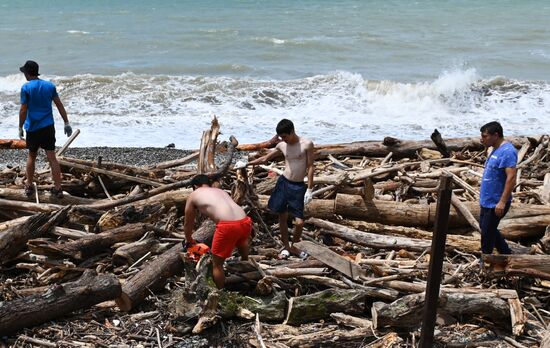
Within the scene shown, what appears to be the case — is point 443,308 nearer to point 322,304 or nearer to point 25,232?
point 322,304

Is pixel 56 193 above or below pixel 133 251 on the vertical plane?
above

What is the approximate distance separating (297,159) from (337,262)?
1.32m

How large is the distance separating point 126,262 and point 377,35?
2833 centimetres

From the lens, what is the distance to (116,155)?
1466 cm

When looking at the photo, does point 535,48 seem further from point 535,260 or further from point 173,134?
point 535,260

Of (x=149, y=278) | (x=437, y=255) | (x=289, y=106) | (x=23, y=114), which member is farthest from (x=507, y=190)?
(x=289, y=106)

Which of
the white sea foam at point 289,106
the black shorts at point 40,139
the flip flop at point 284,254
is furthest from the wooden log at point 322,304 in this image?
the white sea foam at point 289,106

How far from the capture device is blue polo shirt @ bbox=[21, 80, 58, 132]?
8.59m

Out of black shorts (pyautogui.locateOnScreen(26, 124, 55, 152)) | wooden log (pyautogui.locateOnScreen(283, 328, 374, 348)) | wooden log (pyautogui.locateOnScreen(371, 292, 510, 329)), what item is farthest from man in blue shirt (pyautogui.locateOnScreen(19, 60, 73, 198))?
wooden log (pyautogui.locateOnScreen(371, 292, 510, 329))

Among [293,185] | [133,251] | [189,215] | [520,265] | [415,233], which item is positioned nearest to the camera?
[189,215]

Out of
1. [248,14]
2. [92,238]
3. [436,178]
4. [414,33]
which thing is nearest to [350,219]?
[436,178]

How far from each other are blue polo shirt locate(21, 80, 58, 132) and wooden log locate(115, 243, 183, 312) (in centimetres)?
A: 290

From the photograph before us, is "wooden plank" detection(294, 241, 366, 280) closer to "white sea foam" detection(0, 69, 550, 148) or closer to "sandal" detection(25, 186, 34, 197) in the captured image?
"sandal" detection(25, 186, 34, 197)

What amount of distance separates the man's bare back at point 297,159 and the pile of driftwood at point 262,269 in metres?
0.75
